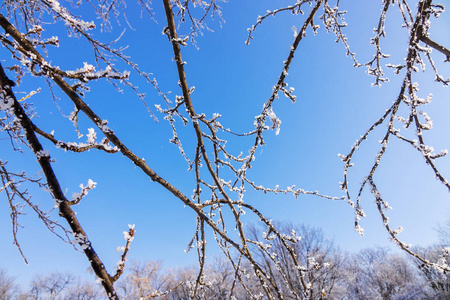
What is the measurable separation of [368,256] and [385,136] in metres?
41.5

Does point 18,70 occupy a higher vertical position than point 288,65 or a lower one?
higher

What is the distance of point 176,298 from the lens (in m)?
31.1

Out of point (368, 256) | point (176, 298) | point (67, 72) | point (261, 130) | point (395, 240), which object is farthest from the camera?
point (368, 256)

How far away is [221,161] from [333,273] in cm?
1800

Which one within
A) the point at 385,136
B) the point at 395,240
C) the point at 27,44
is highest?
the point at 27,44

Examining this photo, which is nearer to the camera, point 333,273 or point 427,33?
point 427,33


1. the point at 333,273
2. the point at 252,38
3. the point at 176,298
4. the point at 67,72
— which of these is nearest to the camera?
the point at 67,72

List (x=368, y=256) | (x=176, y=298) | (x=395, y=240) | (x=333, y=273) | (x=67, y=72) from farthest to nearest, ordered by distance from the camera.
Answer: (x=368, y=256) < (x=176, y=298) < (x=333, y=273) < (x=395, y=240) < (x=67, y=72)

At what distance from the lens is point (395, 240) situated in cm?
138

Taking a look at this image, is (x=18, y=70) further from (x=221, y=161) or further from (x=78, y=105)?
(x=221, y=161)

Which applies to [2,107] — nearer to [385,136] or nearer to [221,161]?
[221,161]

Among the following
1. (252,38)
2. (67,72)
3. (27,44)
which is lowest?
(67,72)

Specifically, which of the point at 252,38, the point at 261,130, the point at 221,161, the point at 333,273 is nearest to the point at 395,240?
the point at 261,130

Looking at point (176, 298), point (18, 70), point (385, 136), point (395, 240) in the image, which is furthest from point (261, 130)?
point (176, 298)
